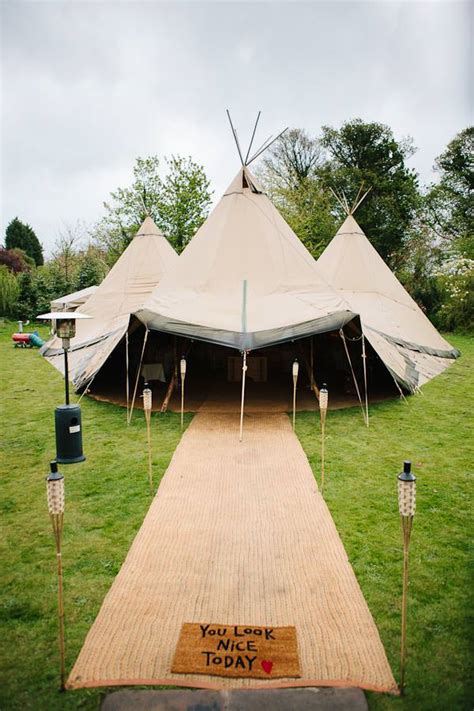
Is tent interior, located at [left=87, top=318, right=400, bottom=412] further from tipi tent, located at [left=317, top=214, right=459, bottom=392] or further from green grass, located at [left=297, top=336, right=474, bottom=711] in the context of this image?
green grass, located at [left=297, top=336, right=474, bottom=711]

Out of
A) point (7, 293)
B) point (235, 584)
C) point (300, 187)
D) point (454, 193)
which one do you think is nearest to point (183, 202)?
point (300, 187)

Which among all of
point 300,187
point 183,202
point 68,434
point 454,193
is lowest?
point 68,434

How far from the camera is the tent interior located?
391 inches

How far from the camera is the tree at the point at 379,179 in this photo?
94.3ft

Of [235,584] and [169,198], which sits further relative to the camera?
[169,198]

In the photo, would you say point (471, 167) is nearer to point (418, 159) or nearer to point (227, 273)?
point (418, 159)

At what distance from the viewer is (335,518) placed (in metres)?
5.15

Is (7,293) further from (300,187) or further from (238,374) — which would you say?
(300,187)

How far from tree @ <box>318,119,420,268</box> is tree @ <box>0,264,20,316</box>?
17674mm

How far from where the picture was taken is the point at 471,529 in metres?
4.94

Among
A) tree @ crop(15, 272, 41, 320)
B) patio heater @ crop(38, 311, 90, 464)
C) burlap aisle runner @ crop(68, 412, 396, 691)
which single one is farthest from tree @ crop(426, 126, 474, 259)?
burlap aisle runner @ crop(68, 412, 396, 691)

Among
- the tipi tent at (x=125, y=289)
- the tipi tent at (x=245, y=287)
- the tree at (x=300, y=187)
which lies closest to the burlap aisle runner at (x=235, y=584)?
the tipi tent at (x=245, y=287)

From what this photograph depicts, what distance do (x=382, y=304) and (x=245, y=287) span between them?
5.40 m

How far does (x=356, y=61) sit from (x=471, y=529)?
26.4 feet
